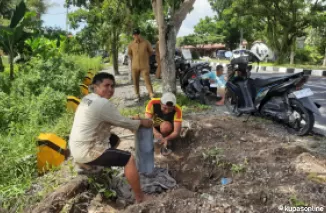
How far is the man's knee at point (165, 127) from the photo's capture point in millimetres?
4246

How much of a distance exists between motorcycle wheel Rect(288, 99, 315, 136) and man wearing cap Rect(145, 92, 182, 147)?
1798 mm

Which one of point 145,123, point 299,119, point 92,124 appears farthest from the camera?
point 299,119

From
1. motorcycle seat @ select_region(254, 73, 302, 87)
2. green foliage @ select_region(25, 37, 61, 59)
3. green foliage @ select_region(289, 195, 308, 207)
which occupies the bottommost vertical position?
green foliage @ select_region(289, 195, 308, 207)

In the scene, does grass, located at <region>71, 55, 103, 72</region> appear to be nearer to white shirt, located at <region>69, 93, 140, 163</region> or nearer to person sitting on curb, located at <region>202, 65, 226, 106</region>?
person sitting on curb, located at <region>202, 65, 226, 106</region>

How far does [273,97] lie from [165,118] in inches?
77.0

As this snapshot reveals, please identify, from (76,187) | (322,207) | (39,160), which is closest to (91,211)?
(76,187)

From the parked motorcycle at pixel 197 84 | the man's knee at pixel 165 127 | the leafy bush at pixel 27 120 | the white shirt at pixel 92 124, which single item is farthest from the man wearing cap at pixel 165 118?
the parked motorcycle at pixel 197 84

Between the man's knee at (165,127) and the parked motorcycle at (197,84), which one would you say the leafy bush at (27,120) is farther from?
the parked motorcycle at (197,84)

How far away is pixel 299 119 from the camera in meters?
4.62

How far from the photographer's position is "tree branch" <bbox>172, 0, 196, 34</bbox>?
21.4 ft

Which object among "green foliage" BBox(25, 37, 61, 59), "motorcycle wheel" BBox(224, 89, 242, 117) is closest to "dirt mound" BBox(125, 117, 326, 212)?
"motorcycle wheel" BBox(224, 89, 242, 117)

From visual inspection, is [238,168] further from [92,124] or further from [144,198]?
[92,124]

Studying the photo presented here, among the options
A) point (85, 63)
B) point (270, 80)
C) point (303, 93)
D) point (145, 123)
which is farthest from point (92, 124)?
point (85, 63)

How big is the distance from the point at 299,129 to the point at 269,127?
549 mm
